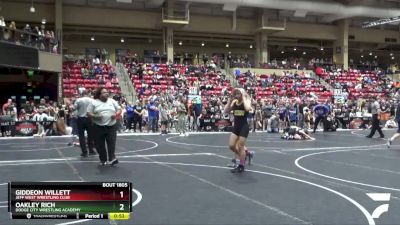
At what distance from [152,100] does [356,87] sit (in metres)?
23.6

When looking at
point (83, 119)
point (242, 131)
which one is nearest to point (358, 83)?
point (83, 119)

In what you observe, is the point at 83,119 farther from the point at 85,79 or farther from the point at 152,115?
the point at 85,79

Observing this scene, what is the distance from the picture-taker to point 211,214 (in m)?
6.00

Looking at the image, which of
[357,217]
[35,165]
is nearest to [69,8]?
[35,165]

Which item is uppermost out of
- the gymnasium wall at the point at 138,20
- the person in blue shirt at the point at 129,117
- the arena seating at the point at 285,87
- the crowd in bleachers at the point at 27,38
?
the gymnasium wall at the point at 138,20

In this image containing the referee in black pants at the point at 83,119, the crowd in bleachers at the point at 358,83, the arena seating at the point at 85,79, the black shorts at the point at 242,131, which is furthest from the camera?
the crowd in bleachers at the point at 358,83

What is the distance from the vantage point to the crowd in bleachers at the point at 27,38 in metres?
23.3

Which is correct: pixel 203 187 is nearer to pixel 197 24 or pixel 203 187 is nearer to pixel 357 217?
pixel 357 217

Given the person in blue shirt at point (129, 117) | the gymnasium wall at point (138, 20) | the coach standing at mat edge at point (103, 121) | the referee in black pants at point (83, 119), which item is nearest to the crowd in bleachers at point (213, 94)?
the person in blue shirt at point (129, 117)
